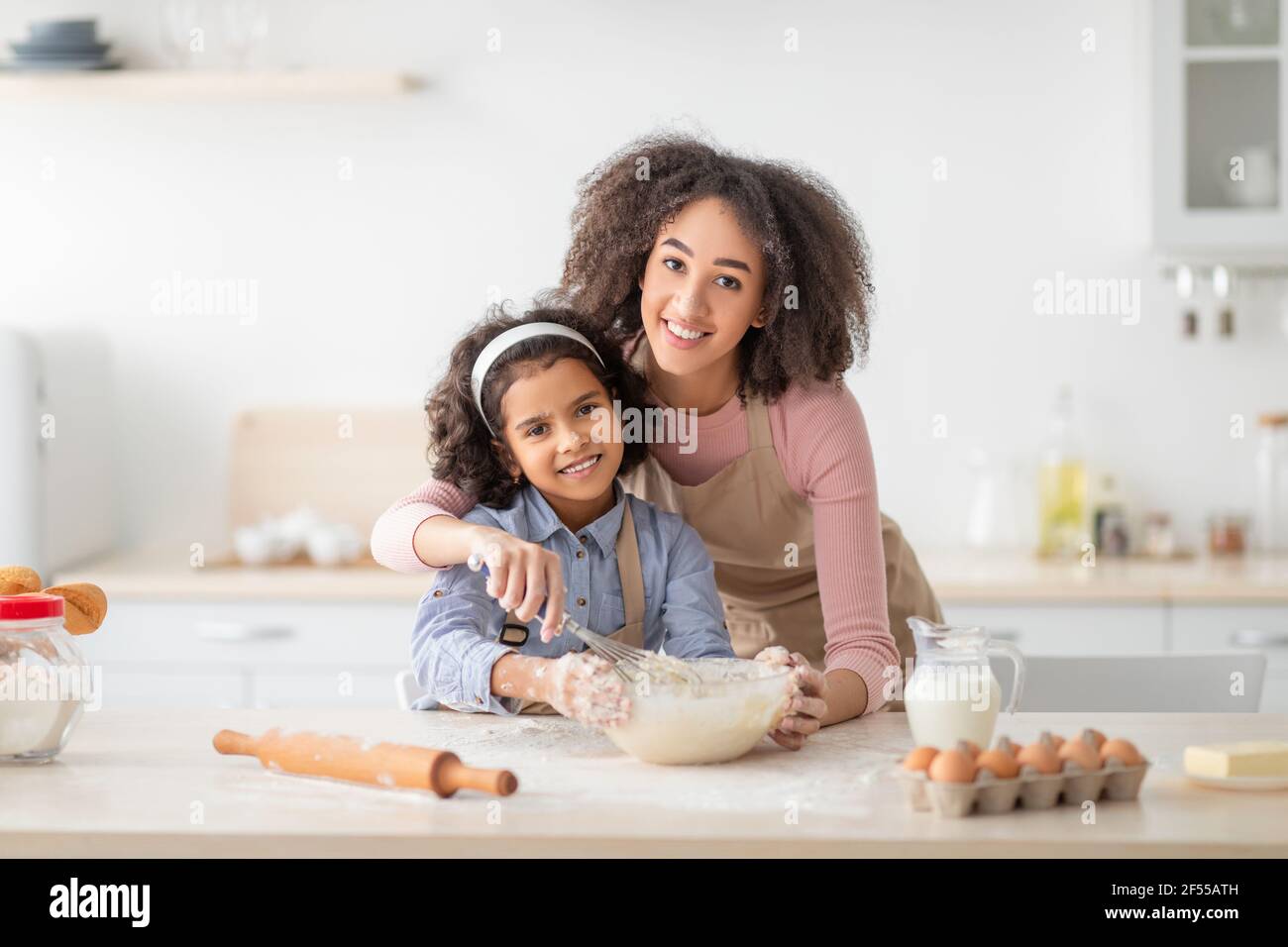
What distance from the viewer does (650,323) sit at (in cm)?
176

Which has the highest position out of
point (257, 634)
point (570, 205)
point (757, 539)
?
point (570, 205)

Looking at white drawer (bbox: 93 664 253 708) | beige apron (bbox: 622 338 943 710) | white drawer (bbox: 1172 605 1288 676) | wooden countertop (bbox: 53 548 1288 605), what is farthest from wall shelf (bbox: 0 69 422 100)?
white drawer (bbox: 1172 605 1288 676)

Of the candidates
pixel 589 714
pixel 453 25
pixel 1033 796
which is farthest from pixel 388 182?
pixel 1033 796

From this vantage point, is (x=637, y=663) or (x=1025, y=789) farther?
(x=637, y=663)

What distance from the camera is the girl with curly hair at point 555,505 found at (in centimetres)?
157

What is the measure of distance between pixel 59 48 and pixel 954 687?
262 cm

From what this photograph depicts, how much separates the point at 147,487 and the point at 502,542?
7.41 feet

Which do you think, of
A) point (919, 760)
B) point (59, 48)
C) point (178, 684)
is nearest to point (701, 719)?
point (919, 760)

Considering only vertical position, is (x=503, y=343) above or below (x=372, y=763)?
above

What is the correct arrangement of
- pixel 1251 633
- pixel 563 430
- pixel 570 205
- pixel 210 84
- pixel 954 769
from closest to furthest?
1. pixel 954 769
2. pixel 563 430
3. pixel 1251 633
4. pixel 210 84
5. pixel 570 205

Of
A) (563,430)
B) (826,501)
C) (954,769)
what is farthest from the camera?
(826,501)

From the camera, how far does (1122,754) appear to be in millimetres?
1173

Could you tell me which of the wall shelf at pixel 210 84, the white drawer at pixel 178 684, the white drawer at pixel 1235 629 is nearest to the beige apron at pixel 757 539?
the white drawer at pixel 1235 629

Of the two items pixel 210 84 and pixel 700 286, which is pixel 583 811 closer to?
pixel 700 286
